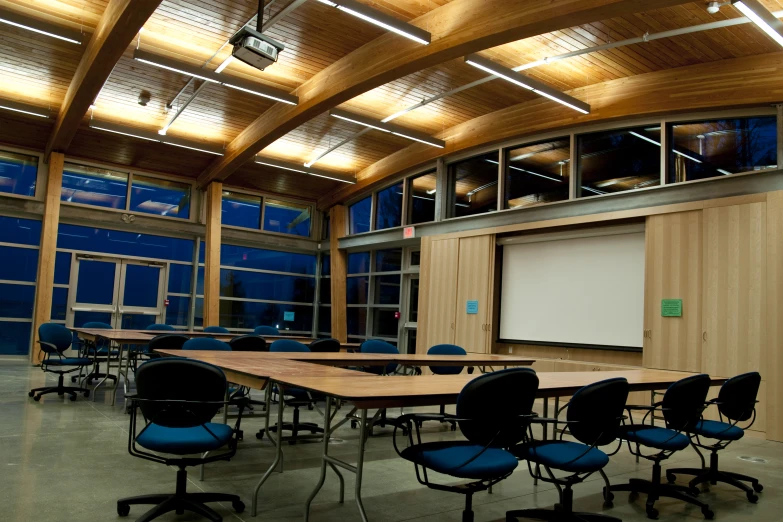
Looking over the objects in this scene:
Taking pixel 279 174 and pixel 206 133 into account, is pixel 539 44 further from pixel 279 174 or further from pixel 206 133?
pixel 279 174

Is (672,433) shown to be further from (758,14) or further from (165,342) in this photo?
(165,342)

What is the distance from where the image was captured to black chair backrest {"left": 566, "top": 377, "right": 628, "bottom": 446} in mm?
3184

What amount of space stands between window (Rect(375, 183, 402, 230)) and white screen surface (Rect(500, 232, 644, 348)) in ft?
9.81

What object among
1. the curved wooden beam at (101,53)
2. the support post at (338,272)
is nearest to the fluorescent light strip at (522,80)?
the curved wooden beam at (101,53)

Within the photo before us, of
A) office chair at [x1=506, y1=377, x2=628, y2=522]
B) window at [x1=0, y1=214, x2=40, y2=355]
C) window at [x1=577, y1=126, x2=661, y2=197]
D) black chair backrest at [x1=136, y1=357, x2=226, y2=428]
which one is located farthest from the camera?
window at [x1=0, y1=214, x2=40, y2=355]

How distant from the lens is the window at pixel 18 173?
11.0 m

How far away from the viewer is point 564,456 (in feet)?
10.6

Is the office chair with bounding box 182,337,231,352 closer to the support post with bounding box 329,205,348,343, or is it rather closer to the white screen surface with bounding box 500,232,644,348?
the white screen surface with bounding box 500,232,644,348

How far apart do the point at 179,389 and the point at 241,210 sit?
1103cm

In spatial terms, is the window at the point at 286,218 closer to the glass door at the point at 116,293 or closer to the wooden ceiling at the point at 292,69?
the wooden ceiling at the point at 292,69

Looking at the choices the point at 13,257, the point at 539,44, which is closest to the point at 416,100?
the point at 539,44

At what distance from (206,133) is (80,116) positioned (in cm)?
225

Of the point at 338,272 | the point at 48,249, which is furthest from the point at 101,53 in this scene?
the point at 338,272

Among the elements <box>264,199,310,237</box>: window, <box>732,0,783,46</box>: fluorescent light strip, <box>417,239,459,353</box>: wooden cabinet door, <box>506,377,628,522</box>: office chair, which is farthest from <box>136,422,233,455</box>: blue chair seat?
<box>264,199,310,237</box>: window
